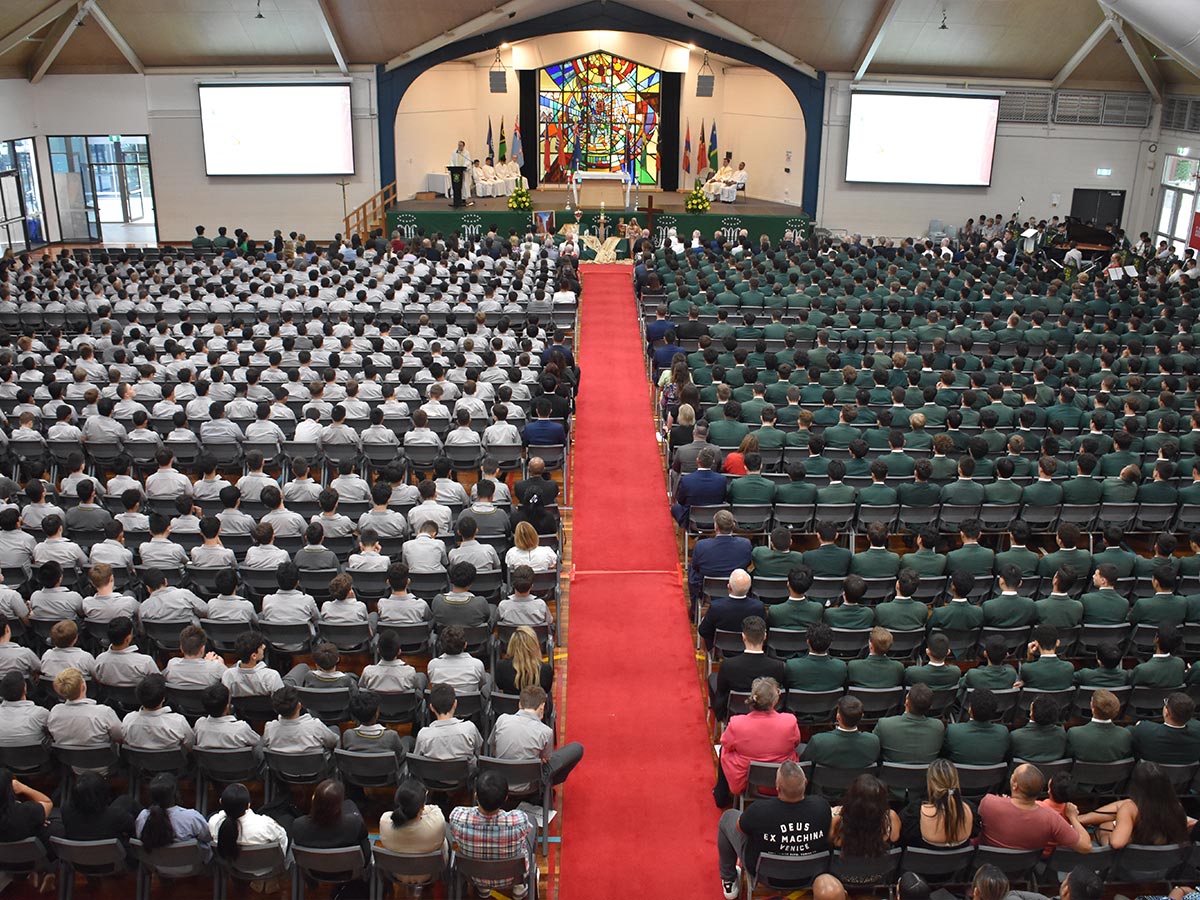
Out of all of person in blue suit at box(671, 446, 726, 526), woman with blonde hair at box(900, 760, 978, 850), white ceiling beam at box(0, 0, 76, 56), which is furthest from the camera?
white ceiling beam at box(0, 0, 76, 56)

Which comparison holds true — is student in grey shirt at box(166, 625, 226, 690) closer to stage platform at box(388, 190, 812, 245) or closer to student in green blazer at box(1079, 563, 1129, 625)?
student in green blazer at box(1079, 563, 1129, 625)

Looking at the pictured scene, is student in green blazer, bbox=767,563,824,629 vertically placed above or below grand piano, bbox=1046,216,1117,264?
below

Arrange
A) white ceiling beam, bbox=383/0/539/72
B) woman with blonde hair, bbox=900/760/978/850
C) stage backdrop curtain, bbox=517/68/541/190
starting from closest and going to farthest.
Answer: woman with blonde hair, bbox=900/760/978/850 < white ceiling beam, bbox=383/0/539/72 < stage backdrop curtain, bbox=517/68/541/190

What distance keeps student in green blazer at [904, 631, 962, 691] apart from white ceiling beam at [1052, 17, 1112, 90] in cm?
2107

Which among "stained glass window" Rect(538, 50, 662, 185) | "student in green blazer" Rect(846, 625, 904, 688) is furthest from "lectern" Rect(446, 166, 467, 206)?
"student in green blazer" Rect(846, 625, 904, 688)

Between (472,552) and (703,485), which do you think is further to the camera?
(703,485)

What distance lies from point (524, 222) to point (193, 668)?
20305 millimetres

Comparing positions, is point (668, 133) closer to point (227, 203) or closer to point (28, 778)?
point (227, 203)

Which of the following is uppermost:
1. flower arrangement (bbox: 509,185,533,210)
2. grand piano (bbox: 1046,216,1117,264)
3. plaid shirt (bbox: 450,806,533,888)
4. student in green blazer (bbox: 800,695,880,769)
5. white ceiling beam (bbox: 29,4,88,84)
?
white ceiling beam (bbox: 29,4,88,84)

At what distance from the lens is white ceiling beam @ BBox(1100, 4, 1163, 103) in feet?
74.8

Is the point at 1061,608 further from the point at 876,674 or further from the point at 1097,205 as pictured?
the point at 1097,205

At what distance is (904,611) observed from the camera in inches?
285

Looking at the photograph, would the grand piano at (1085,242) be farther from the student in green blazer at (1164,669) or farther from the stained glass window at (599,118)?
the student in green blazer at (1164,669)

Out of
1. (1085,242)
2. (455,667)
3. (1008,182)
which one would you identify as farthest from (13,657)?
(1008,182)
